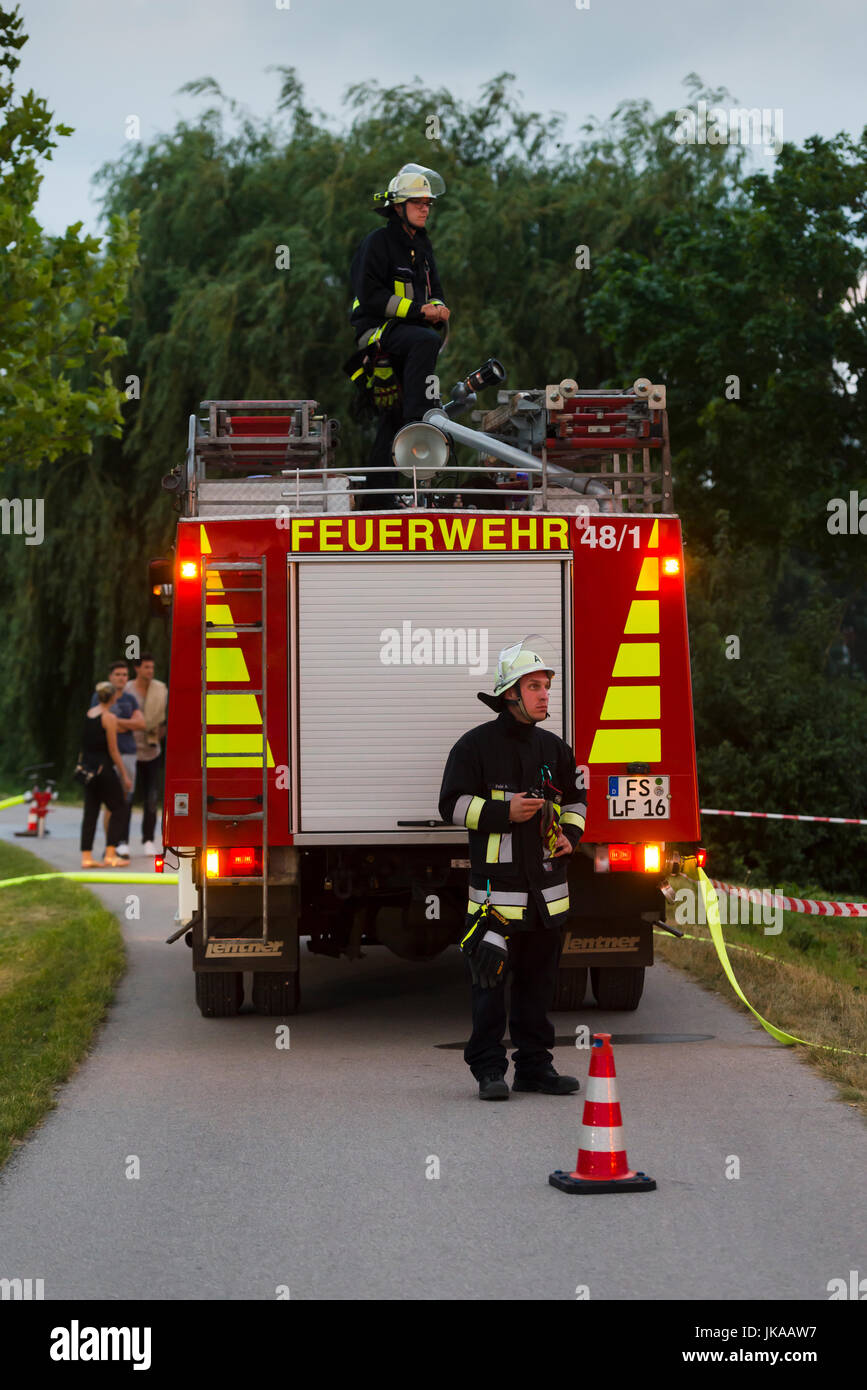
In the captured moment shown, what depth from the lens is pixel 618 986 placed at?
1024 cm

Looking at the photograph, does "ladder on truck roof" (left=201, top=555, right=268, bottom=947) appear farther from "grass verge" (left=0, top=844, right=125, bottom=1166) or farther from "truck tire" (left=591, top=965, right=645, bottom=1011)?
"truck tire" (left=591, top=965, right=645, bottom=1011)

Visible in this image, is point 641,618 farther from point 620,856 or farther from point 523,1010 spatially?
point 523,1010

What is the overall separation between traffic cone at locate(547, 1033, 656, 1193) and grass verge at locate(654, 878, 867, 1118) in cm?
171

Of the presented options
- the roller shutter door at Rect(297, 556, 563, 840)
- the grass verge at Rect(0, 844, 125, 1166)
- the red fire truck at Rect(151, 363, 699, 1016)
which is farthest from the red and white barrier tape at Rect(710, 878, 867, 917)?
the grass verge at Rect(0, 844, 125, 1166)

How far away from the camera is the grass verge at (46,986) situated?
8.19 metres

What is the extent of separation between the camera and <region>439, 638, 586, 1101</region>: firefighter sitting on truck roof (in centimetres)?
808

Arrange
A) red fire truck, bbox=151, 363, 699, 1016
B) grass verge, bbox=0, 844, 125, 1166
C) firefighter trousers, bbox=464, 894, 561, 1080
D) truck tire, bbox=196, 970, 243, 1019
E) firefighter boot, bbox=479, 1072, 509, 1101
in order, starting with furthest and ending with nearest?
truck tire, bbox=196, 970, 243, 1019 < red fire truck, bbox=151, 363, 699, 1016 < grass verge, bbox=0, 844, 125, 1166 < firefighter trousers, bbox=464, 894, 561, 1080 < firefighter boot, bbox=479, 1072, 509, 1101

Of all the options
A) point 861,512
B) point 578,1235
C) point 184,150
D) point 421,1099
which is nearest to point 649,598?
point 421,1099

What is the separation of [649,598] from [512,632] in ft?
2.47

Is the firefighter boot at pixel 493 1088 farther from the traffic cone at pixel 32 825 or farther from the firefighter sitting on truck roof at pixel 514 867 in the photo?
the traffic cone at pixel 32 825

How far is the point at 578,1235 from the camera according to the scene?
5801 mm

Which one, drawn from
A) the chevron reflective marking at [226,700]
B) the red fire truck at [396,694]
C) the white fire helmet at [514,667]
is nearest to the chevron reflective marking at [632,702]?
the red fire truck at [396,694]

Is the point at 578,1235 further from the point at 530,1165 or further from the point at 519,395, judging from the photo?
the point at 519,395

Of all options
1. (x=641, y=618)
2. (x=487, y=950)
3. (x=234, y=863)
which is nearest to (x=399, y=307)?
(x=641, y=618)
